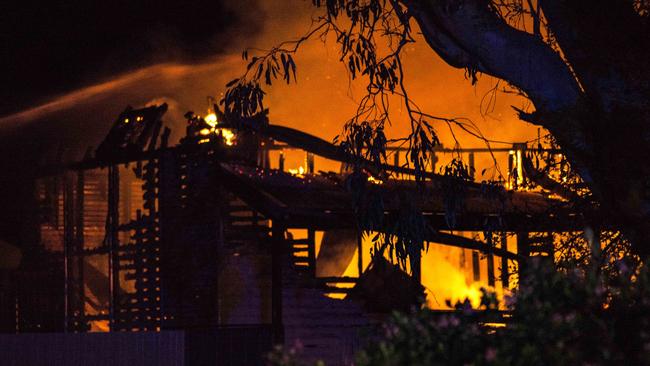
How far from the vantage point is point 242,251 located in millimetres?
29203

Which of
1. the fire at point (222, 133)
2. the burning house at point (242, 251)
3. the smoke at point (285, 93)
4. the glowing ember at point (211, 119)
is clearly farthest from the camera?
the smoke at point (285, 93)

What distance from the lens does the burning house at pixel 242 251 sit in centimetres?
2170

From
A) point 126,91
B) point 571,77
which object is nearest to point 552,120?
point 571,77

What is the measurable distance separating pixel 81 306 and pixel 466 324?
101 ft

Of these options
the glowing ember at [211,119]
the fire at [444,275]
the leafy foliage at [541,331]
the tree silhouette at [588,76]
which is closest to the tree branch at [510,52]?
the tree silhouette at [588,76]

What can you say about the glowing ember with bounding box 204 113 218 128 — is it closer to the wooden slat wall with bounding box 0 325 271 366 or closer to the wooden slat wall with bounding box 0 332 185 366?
the wooden slat wall with bounding box 0 325 271 366

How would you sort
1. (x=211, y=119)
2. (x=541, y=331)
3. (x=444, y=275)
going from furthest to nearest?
(x=444, y=275) → (x=211, y=119) → (x=541, y=331)

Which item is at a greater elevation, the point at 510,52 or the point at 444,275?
the point at 510,52

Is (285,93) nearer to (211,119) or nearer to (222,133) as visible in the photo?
(211,119)

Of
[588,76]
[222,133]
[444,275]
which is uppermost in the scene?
[222,133]

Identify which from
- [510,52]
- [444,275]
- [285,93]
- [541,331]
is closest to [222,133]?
[444,275]

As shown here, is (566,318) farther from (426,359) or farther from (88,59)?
(88,59)

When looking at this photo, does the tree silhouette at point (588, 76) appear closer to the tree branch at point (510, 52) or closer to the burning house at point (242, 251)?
the tree branch at point (510, 52)

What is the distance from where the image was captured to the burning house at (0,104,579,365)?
2170 centimetres
